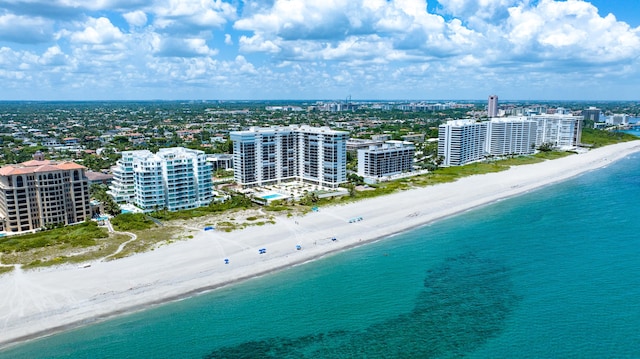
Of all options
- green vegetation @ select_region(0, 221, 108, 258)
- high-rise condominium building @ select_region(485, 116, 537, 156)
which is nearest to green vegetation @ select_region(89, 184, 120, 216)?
green vegetation @ select_region(0, 221, 108, 258)

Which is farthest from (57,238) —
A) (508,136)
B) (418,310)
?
(508,136)

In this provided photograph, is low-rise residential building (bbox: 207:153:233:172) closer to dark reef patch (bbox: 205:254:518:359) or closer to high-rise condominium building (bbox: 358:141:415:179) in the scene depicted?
high-rise condominium building (bbox: 358:141:415:179)

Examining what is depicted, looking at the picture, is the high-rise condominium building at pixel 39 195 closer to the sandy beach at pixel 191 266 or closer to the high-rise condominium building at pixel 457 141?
the sandy beach at pixel 191 266

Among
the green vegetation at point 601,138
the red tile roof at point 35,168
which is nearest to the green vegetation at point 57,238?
the red tile roof at point 35,168

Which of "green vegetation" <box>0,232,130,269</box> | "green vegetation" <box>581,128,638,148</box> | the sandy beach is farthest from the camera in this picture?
"green vegetation" <box>581,128,638,148</box>

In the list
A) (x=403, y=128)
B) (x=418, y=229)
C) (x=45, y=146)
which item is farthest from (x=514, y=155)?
(x=45, y=146)

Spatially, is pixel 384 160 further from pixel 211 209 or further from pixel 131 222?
pixel 131 222

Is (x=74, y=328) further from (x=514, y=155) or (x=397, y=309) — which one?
(x=514, y=155)
